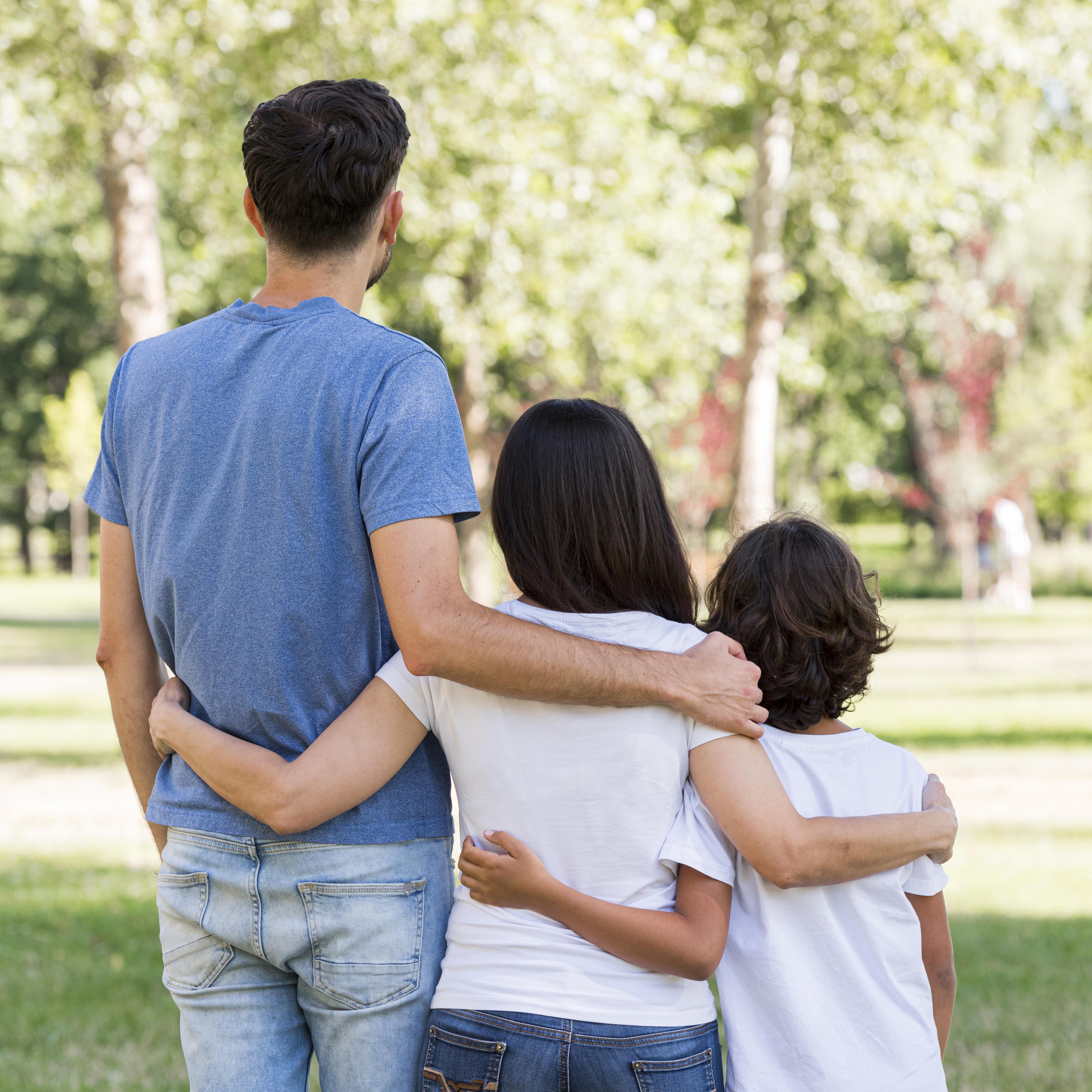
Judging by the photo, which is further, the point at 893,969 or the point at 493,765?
the point at 893,969

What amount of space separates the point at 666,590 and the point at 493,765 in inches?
15.3

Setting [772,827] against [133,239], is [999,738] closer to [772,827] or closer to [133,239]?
[133,239]

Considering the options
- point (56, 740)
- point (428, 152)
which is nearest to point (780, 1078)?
point (428, 152)

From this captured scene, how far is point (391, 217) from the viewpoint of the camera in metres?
2.03

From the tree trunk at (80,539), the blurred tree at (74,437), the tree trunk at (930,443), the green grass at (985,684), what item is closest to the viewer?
the green grass at (985,684)

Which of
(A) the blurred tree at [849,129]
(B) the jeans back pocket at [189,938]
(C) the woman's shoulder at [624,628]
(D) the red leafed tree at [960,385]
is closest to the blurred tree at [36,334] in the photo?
(D) the red leafed tree at [960,385]

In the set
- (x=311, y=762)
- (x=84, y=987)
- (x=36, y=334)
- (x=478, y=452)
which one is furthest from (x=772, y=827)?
(x=36, y=334)

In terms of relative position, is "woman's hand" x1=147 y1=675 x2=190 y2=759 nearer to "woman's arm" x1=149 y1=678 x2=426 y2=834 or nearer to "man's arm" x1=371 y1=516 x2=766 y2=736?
"woman's arm" x1=149 y1=678 x2=426 y2=834

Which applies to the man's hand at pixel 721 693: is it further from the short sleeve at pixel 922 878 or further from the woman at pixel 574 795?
the short sleeve at pixel 922 878

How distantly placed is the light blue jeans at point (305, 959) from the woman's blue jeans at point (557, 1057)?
0.28 ft

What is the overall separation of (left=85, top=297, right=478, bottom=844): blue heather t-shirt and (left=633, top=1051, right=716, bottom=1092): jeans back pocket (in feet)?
1.53

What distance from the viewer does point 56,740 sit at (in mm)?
11680

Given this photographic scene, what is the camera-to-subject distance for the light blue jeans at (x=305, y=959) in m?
1.88

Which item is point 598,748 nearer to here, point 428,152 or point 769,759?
point 769,759
